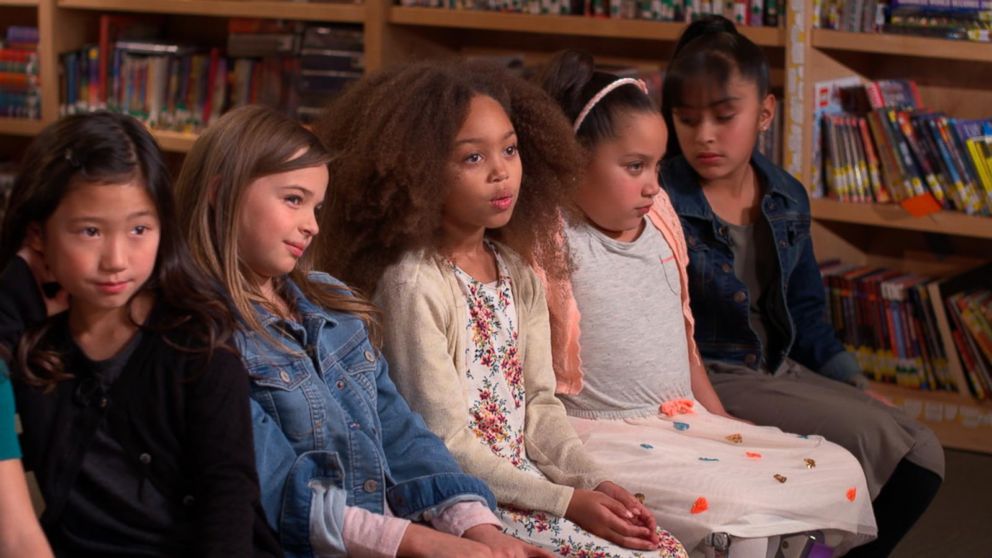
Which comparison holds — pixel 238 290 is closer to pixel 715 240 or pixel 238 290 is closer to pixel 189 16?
pixel 715 240

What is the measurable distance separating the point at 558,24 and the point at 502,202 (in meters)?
1.77

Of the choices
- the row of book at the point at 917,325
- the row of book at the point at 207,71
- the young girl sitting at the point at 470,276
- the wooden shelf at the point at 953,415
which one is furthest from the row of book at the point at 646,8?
the young girl sitting at the point at 470,276

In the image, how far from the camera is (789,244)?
96.7 inches

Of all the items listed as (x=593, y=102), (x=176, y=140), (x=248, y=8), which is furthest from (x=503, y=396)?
(x=176, y=140)

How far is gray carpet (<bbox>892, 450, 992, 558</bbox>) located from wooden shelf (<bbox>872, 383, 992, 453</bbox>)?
76 mm

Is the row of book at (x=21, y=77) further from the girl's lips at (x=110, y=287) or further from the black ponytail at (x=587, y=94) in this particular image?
the girl's lips at (x=110, y=287)

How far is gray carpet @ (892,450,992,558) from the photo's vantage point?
2.65 m

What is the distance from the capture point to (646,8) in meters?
3.43

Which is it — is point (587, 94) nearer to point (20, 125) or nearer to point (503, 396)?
point (503, 396)

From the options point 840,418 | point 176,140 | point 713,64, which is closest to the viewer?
point 840,418

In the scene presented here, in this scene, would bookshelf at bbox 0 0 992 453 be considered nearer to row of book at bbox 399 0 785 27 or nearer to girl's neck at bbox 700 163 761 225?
row of book at bbox 399 0 785 27

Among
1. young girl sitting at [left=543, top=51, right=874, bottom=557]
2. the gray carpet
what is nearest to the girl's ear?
young girl sitting at [left=543, top=51, right=874, bottom=557]

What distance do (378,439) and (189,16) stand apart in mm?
3079

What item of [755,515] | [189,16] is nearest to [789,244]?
[755,515]
